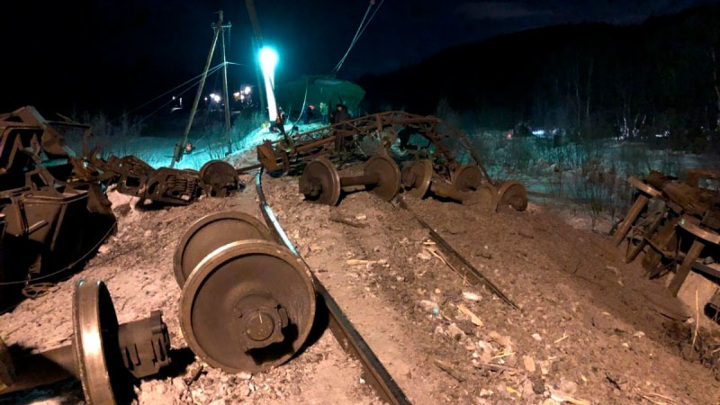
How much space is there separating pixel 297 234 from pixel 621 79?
102ft

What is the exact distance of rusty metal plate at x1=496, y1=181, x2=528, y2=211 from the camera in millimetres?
8711

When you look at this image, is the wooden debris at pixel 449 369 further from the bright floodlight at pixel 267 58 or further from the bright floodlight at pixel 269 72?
the bright floodlight at pixel 267 58

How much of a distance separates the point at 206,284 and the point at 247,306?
1.19 ft

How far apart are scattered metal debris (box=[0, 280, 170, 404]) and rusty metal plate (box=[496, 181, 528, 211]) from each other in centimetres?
699

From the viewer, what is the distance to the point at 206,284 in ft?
11.3

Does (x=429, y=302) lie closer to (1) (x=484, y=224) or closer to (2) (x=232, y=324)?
(2) (x=232, y=324)

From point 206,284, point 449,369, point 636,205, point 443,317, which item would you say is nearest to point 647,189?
point 636,205

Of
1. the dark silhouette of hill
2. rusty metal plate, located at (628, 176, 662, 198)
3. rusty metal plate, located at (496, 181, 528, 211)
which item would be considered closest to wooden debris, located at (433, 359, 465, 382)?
rusty metal plate, located at (496, 181, 528, 211)

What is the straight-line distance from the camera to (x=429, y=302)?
4984 mm

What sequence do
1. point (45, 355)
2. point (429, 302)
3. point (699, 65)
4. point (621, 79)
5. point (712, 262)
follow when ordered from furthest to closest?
point (621, 79) → point (699, 65) → point (712, 262) → point (429, 302) → point (45, 355)

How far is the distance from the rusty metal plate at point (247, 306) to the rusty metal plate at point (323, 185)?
473 centimetres

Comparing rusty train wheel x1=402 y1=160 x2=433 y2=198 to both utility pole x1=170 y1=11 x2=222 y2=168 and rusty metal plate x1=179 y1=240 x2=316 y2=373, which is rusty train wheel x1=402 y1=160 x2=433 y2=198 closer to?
rusty metal plate x1=179 y1=240 x2=316 y2=373

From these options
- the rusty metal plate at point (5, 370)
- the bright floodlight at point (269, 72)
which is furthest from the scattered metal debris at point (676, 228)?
the bright floodlight at point (269, 72)

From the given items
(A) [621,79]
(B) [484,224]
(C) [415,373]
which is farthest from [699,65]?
(C) [415,373]
